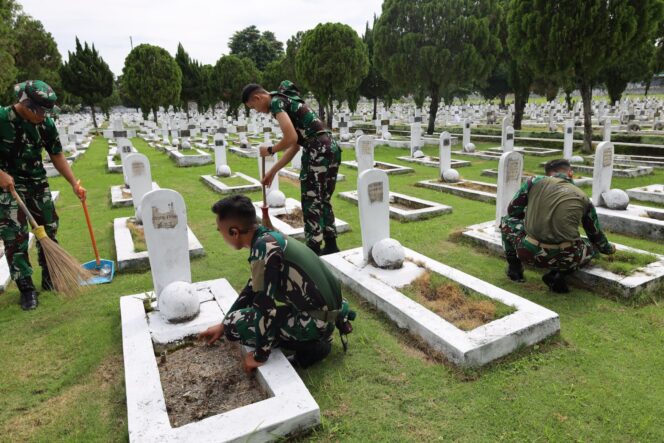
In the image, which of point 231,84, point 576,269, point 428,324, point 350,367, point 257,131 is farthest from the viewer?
point 231,84

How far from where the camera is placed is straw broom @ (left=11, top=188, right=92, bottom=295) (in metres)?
3.67

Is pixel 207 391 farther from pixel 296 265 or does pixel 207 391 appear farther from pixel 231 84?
pixel 231 84

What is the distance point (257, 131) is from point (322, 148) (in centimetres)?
1931

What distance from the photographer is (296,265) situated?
2.72 metres

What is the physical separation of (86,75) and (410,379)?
112ft

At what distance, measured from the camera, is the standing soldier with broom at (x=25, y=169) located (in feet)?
12.1

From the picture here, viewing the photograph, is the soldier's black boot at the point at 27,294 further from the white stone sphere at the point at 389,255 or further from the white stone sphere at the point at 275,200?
the white stone sphere at the point at 275,200

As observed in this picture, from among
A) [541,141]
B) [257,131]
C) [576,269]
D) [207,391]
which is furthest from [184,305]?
[257,131]

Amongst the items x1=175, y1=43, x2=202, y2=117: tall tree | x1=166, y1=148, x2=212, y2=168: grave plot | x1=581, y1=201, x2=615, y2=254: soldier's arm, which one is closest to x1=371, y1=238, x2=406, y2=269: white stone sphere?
x1=581, y1=201, x2=615, y2=254: soldier's arm

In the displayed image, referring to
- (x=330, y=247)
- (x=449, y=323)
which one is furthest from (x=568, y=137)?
(x=449, y=323)

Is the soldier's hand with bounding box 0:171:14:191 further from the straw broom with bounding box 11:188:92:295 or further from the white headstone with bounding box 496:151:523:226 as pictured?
the white headstone with bounding box 496:151:523:226

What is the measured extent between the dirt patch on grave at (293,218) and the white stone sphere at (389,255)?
236 cm

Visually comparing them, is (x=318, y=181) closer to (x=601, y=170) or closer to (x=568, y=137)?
(x=601, y=170)

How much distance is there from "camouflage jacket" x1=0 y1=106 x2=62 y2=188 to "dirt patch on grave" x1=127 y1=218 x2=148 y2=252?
1542 mm
